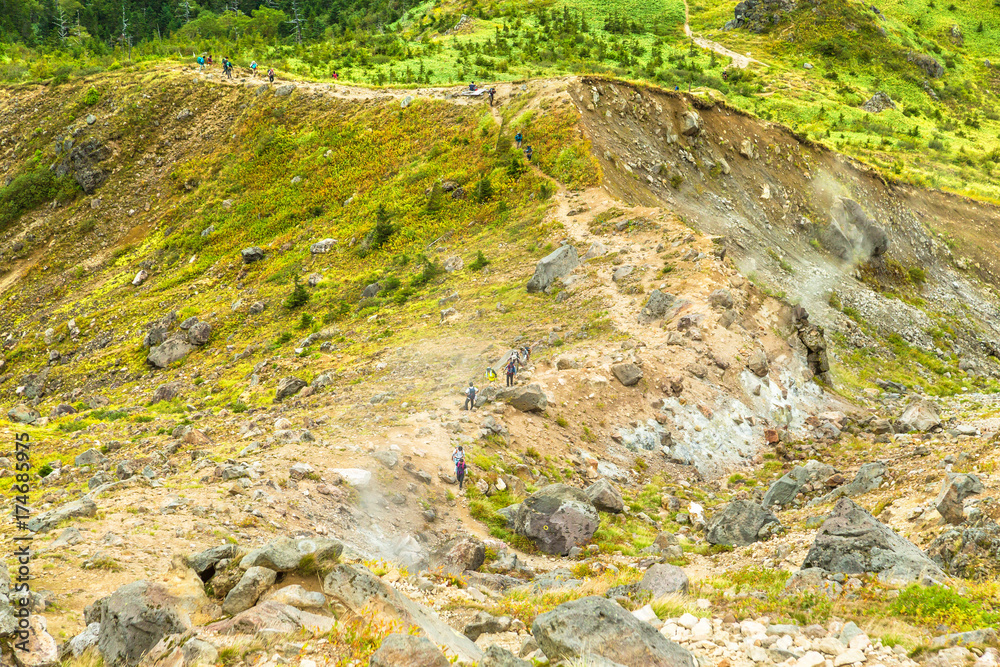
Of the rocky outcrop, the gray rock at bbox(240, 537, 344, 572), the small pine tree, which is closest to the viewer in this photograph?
the gray rock at bbox(240, 537, 344, 572)

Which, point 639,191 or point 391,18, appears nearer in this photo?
point 639,191

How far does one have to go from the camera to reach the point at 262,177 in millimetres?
42438

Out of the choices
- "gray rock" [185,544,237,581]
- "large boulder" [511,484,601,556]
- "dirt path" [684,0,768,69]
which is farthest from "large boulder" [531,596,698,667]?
"dirt path" [684,0,768,69]

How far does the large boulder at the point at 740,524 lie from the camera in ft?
47.4

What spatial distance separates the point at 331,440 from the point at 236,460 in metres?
2.38

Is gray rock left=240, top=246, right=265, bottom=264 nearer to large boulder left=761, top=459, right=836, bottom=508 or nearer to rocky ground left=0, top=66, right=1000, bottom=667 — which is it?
rocky ground left=0, top=66, right=1000, bottom=667

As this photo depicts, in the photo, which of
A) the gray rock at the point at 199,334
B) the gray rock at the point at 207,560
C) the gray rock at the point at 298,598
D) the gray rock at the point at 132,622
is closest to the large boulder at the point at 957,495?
the gray rock at the point at 298,598

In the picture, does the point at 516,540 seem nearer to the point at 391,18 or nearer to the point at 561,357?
the point at 561,357

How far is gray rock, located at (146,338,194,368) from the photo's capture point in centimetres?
2994

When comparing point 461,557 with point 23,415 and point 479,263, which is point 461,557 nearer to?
point 479,263

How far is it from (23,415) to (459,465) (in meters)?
21.9

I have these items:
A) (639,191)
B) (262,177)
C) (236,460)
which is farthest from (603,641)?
(262,177)

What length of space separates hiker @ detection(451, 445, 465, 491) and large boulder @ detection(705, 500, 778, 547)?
5.88 meters

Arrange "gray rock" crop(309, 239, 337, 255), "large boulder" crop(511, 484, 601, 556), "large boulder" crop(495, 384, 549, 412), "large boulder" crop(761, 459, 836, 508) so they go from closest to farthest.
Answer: "large boulder" crop(511, 484, 601, 556) < "large boulder" crop(761, 459, 836, 508) < "large boulder" crop(495, 384, 549, 412) < "gray rock" crop(309, 239, 337, 255)
